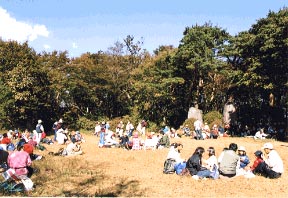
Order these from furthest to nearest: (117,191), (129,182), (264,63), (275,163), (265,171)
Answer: (264,63)
(265,171)
(275,163)
(129,182)
(117,191)

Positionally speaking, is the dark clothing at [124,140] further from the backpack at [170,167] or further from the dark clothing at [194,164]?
the dark clothing at [194,164]

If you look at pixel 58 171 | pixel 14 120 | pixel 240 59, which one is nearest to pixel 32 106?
pixel 14 120

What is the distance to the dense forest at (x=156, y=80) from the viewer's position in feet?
108

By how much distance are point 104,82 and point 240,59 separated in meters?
15.9

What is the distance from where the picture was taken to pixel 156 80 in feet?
139

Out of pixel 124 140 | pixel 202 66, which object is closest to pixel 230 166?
pixel 124 140

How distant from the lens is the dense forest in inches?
1299

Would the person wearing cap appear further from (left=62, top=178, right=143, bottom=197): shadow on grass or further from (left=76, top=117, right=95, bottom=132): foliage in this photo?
(left=76, top=117, right=95, bottom=132): foliage

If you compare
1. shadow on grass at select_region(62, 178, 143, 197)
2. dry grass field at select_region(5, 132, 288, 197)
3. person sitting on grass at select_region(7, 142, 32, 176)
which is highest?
person sitting on grass at select_region(7, 142, 32, 176)

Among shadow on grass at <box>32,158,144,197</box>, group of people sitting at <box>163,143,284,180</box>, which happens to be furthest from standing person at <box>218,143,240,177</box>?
shadow on grass at <box>32,158,144,197</box>

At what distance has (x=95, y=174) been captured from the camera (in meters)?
14.9

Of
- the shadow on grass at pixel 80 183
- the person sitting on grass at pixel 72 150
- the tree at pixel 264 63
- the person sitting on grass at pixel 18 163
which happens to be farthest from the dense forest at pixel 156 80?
the person sitting on grass at pixel 18 163

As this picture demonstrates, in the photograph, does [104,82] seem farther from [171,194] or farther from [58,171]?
[171,194]

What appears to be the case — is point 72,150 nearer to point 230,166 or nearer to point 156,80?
point 230,166
